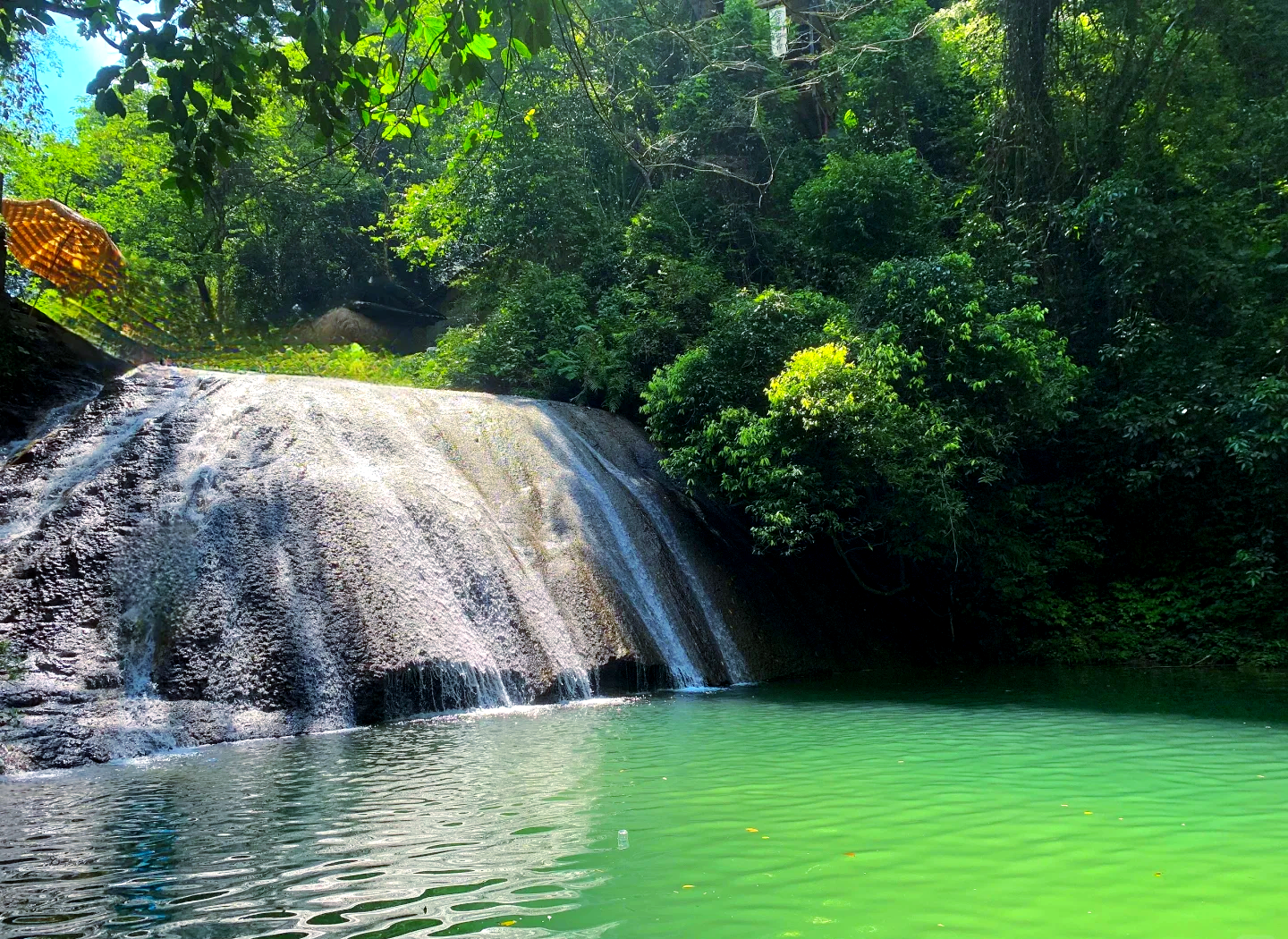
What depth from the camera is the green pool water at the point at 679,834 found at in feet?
10.3

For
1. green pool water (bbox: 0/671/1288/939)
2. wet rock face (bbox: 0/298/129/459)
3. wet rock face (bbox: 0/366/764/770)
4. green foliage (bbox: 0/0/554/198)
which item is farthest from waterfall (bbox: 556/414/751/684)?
green foliage (bbox: 0/0/554/198)

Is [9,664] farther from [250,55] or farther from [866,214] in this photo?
[866,214]

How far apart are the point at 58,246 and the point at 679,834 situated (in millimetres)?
20642

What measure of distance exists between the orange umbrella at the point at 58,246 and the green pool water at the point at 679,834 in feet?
53.2

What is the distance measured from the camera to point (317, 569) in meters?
9.18

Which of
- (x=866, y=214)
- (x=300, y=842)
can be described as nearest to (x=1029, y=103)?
(x=866, y=214)

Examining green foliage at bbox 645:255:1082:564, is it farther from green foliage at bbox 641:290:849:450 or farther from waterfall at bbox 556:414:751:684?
waterfall at bbox 556:414:751:684

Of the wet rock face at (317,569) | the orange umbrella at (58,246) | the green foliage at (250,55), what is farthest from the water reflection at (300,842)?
the orange umbrella at (58,246)

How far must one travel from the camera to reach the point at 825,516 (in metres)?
11.6

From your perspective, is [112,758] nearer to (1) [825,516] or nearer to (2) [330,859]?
(2) [330,859]

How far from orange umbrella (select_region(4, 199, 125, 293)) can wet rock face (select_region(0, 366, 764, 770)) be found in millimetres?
9384

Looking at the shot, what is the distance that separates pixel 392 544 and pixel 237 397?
11.6ft

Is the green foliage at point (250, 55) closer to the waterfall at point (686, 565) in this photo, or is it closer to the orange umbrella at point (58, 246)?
the waterfall at point (686, 565)

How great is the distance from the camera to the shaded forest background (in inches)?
493
